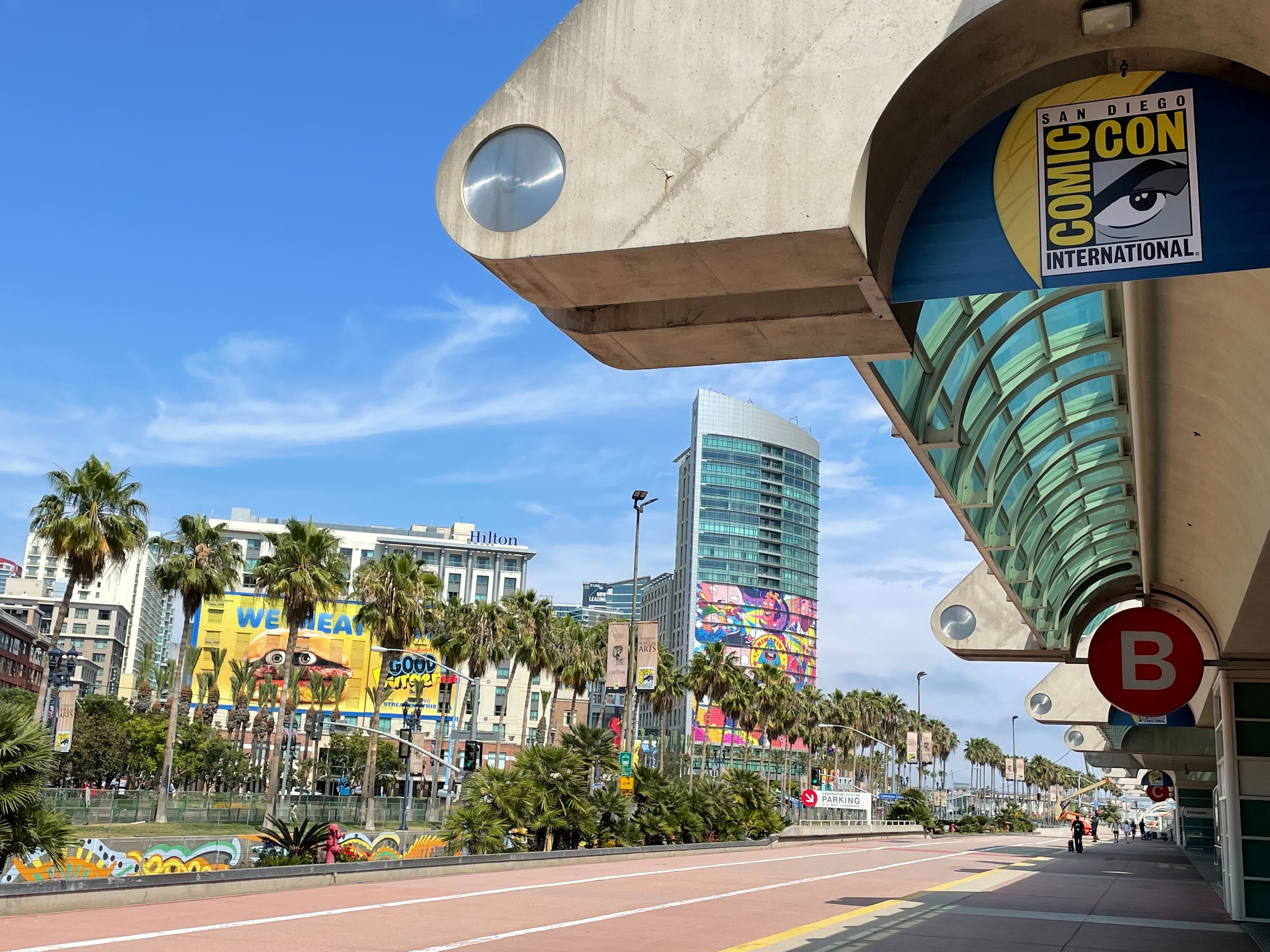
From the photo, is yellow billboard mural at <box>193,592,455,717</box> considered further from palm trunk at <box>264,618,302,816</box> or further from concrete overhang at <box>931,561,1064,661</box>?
concrete overhang at <box>931,561,1064,661</box>

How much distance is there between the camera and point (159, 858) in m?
22.3

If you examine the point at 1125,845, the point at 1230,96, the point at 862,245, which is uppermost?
the point at 1230,96

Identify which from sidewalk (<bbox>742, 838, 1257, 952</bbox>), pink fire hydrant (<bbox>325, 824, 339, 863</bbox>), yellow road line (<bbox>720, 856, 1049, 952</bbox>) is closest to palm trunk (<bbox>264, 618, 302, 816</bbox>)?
pink fire hydrant (<bbox>325, 824, 339, 863</bbox>)

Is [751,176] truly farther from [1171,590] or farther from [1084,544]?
[1171,590]

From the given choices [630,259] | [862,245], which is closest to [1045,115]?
[862,245]

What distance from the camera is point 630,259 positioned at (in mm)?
4508

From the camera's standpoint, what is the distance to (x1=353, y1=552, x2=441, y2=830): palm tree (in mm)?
53469

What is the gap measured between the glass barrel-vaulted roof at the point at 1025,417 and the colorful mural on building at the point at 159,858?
12.5 meters

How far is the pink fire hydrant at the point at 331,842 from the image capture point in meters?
21.0

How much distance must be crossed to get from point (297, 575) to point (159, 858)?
25.3 meters

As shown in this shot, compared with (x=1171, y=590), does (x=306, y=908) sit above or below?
below

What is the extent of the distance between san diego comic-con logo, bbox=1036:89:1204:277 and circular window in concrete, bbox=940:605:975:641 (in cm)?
1891

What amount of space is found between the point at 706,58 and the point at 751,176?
62 cm

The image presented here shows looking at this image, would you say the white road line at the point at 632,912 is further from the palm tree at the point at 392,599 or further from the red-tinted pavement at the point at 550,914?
the palm tree at the point at 392,599
